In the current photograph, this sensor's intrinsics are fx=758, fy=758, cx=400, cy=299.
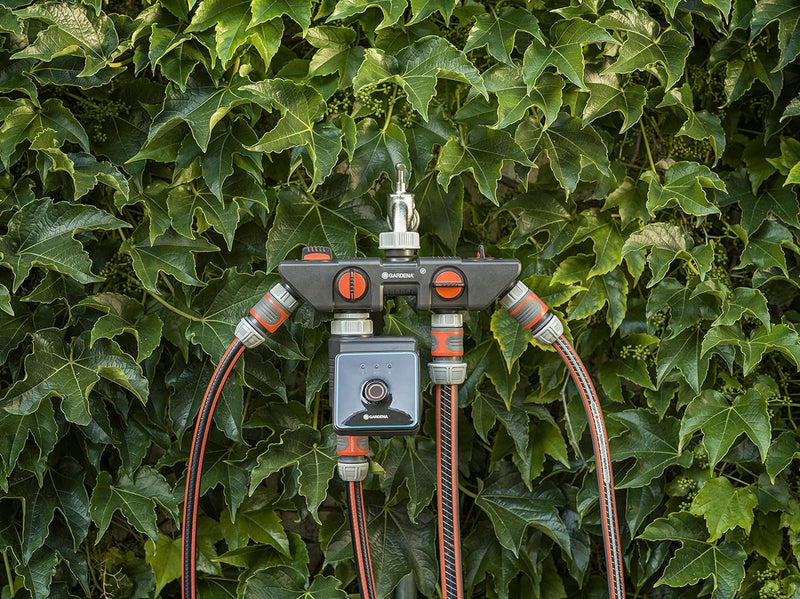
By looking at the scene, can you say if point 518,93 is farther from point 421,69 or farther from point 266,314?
point 266,314

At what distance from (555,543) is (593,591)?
11cm

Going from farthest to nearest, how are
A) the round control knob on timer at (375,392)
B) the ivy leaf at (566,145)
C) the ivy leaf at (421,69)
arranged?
the ivy leaf at (566,145)
the ivy leaf at (421,69)
the round control knob on timer at (375,392)

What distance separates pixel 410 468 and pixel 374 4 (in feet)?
2.42

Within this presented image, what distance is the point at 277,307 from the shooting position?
906 mm

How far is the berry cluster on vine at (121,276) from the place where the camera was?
1.25 metres

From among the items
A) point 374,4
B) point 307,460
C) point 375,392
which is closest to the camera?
point 375,392

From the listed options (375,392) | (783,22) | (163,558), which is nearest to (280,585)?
(163,558)

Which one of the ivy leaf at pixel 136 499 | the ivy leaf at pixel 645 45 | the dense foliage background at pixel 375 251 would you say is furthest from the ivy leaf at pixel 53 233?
the ivy leaf at pixel 645 45

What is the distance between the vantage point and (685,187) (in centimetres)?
119

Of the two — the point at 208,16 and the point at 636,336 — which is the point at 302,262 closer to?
the point at 208,16

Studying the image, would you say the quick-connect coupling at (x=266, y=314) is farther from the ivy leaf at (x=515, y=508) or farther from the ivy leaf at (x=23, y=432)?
the ivy leaf at (x=515, y=508)

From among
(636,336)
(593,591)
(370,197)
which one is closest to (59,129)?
(370,197)

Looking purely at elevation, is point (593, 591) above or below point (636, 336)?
below

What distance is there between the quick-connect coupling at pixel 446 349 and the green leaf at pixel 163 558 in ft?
2.20
